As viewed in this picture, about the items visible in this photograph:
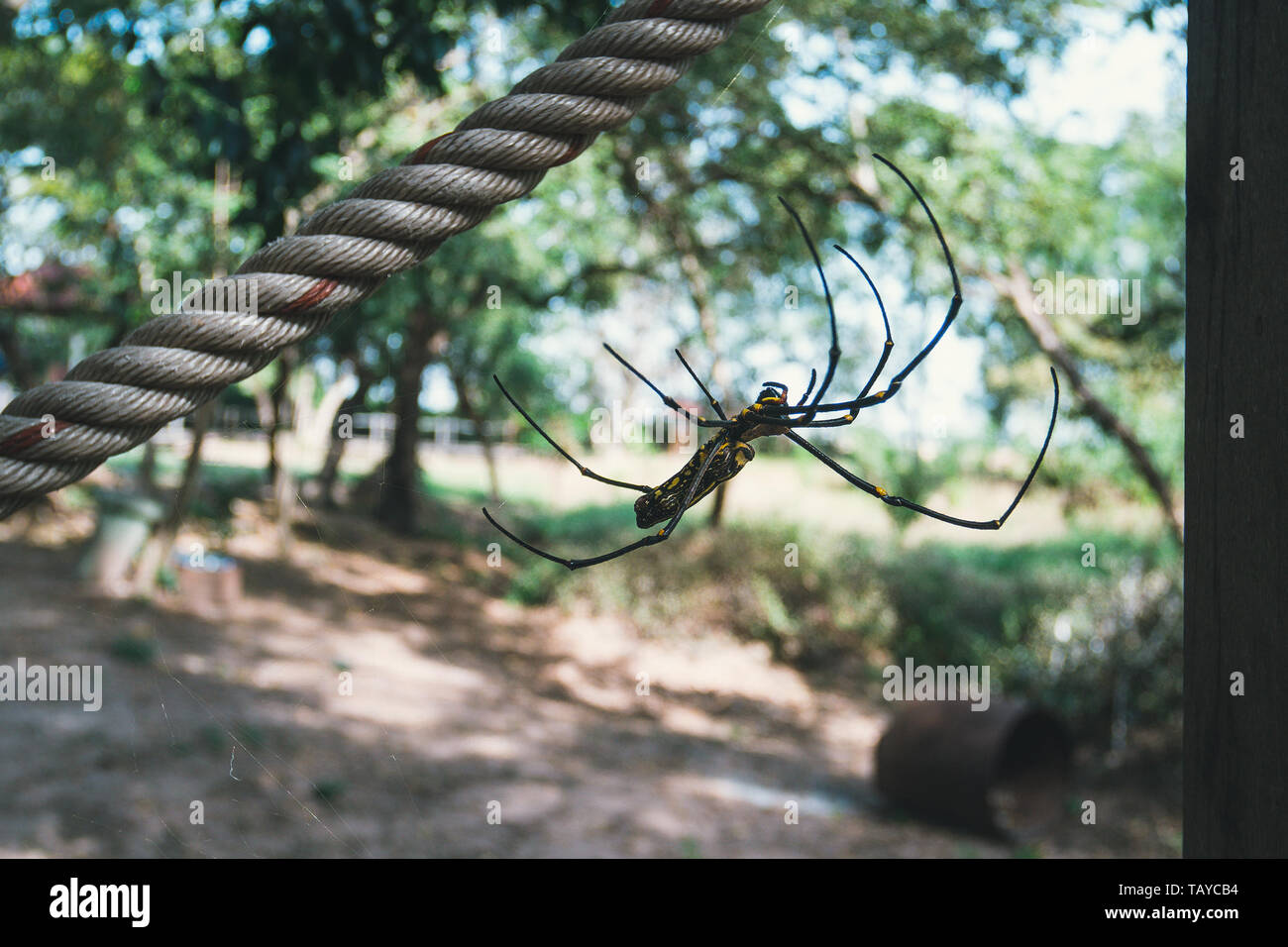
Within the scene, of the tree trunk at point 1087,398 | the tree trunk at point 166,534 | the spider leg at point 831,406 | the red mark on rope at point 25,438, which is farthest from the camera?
the tree trunk at point 166,534

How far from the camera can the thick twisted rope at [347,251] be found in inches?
26.8

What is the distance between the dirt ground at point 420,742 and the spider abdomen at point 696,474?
2.68m

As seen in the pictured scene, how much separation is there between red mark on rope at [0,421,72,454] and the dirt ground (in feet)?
9.05

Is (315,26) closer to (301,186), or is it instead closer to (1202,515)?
(301,186)

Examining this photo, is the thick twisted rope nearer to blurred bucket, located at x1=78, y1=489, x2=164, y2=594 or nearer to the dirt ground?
the dirt ground

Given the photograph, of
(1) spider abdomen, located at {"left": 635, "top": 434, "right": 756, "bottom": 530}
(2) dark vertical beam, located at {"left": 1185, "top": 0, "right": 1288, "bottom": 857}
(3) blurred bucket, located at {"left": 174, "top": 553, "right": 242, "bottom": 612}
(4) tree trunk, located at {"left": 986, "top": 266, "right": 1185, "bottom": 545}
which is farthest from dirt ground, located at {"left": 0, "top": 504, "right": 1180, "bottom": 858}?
(2) dark vertical beam, located at {"left": 1185, "top": 0, "right": 1288, "bottom": 857}

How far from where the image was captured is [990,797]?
5309 millimetres

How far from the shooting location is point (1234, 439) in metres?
0.90

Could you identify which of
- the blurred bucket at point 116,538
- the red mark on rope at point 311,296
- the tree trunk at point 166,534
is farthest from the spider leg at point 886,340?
the blurred bucket at point 116,538

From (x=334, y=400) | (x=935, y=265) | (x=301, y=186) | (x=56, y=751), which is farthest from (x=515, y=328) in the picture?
(x=301, y=186)

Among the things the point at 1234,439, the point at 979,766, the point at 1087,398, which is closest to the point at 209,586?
the point at 979,766

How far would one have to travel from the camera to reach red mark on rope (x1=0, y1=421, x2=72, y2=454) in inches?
26.0

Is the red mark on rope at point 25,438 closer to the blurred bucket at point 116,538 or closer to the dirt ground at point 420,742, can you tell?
the dirt ground at point 420,742

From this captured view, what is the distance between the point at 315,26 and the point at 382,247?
1.98 metres
